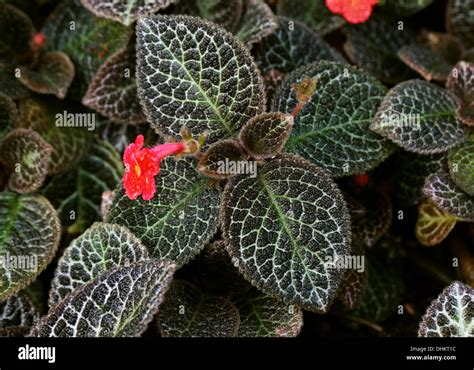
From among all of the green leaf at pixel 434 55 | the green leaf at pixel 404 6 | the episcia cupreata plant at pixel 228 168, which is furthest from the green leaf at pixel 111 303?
the green leaf at pixel 404 6

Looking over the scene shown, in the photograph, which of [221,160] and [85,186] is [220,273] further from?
[85,186]

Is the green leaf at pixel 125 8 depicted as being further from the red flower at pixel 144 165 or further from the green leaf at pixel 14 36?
the red flower at pixel 144 165

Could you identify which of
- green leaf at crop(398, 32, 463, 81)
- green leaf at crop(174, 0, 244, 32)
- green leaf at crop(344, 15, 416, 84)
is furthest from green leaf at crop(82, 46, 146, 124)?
green leaf at crop(398, 32, 463, 81)

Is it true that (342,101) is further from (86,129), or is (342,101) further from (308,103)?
(86,129)

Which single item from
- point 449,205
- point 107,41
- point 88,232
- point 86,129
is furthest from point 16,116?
point 449,205

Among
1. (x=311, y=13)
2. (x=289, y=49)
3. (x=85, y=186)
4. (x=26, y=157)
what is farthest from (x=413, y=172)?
(x=26, y=157)

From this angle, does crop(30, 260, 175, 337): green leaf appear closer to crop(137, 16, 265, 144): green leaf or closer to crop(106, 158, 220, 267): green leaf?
crop(106, 158, 220, 267): green leaf
